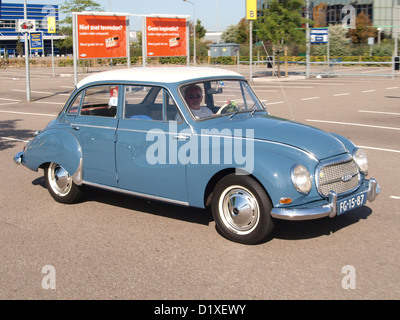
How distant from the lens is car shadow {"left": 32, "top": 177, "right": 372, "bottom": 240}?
5.58 m

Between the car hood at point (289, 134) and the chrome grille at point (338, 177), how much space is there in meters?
0.12

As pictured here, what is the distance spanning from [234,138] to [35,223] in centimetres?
252

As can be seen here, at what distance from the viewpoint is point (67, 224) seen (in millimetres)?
6059

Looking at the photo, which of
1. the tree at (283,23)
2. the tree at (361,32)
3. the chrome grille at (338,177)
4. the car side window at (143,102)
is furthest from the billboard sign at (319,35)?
the tree at (361,32)

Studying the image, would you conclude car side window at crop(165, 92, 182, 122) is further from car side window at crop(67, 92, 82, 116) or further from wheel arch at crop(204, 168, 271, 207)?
car side window at crop(67, 92, 82, 116)

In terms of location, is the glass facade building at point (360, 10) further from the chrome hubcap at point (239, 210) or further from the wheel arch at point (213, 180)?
the chrome hubcap at point (239, 210)

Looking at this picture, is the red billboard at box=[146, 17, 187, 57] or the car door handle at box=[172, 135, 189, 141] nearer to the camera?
the car door handle at box=[172, 135, 189, 141]

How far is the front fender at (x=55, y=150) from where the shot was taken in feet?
21.4

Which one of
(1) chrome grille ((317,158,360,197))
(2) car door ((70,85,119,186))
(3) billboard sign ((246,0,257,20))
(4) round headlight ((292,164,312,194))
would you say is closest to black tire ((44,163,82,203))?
(2) car door ((70,85,119,186))

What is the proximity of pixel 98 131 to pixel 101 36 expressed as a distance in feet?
63.9

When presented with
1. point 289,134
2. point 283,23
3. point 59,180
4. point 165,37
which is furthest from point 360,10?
point 289,134

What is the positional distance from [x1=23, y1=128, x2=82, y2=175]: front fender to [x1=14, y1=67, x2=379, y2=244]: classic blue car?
1 centimetres

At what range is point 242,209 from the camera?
519cm

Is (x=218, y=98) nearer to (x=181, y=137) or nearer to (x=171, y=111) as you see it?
(x=171, y=111)
